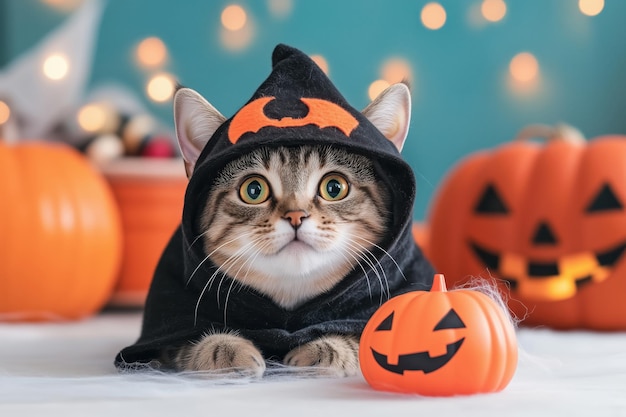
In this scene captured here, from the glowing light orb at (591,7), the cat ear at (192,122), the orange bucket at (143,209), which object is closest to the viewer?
the cat ear at (192,122)

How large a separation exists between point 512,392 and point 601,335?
107 centimetres

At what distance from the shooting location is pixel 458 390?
108cm

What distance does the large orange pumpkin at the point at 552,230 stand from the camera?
2201 mm

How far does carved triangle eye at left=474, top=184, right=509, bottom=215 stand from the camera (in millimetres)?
2353

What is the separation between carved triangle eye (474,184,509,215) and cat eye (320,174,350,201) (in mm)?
1130

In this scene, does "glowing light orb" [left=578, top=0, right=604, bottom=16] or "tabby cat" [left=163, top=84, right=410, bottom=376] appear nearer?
"tabby cat" [left=163, top=84, right=410, bottom=376]

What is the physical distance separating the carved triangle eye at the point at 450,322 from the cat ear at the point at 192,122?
1.77 ft

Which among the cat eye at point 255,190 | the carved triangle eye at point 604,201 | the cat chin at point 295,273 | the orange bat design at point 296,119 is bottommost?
the cat chin at point 295,273

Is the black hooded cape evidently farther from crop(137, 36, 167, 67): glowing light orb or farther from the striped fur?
crop(137, 36, 167, 67): glowing light orb

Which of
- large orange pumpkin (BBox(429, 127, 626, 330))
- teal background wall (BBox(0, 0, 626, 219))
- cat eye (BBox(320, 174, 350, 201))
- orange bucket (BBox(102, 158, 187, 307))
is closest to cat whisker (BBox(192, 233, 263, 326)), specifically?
cat eye (BBox(320, 174, 350, 201))

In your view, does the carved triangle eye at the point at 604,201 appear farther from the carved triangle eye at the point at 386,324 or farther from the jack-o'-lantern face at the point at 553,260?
the carved triangle eye at the point at 386,324

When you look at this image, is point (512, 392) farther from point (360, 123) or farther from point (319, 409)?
point (360, 123)

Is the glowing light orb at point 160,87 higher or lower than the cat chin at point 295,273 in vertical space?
higher

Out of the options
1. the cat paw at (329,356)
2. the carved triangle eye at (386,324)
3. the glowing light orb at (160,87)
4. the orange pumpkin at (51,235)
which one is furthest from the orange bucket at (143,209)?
the carved triangle eye at (386,324)
